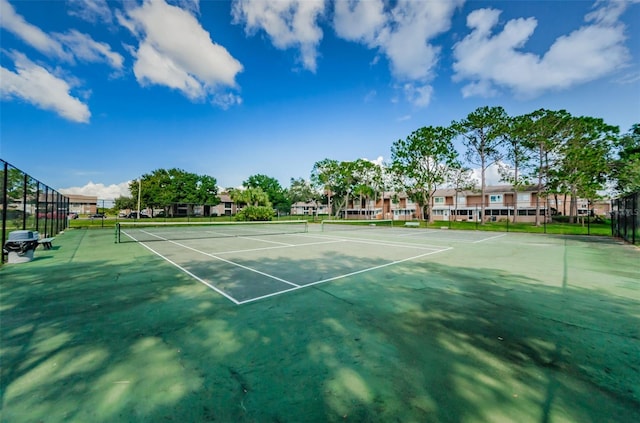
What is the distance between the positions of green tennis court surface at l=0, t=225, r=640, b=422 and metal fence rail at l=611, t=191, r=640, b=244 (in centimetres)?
1081

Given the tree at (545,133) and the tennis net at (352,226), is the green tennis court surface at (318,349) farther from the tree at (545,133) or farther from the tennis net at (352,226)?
the tree at (545,133)

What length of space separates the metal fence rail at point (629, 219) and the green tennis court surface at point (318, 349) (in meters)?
10.8

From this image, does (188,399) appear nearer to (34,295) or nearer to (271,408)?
(271,408)

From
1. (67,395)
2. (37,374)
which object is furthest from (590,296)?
(37,374)

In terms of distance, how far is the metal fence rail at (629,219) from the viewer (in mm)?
12312

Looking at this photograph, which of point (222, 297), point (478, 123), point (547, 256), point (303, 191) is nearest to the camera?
point (222, 297)

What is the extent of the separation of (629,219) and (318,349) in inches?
785

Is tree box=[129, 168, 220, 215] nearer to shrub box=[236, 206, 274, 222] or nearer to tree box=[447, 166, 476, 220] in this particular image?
shrub box=[236, 206, 274, 222]

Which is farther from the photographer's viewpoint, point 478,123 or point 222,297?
point 478,123

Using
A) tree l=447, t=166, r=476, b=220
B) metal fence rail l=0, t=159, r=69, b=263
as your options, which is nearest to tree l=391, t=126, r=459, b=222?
tree l=447, t=166, r=476, b=220

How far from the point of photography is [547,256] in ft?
30.6

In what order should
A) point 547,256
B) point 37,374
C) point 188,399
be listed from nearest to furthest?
point 188,399, point 37,374, point 547,256

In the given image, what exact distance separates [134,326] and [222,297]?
140 cm

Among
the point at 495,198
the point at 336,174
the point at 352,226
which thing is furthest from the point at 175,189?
the point at 495,198
